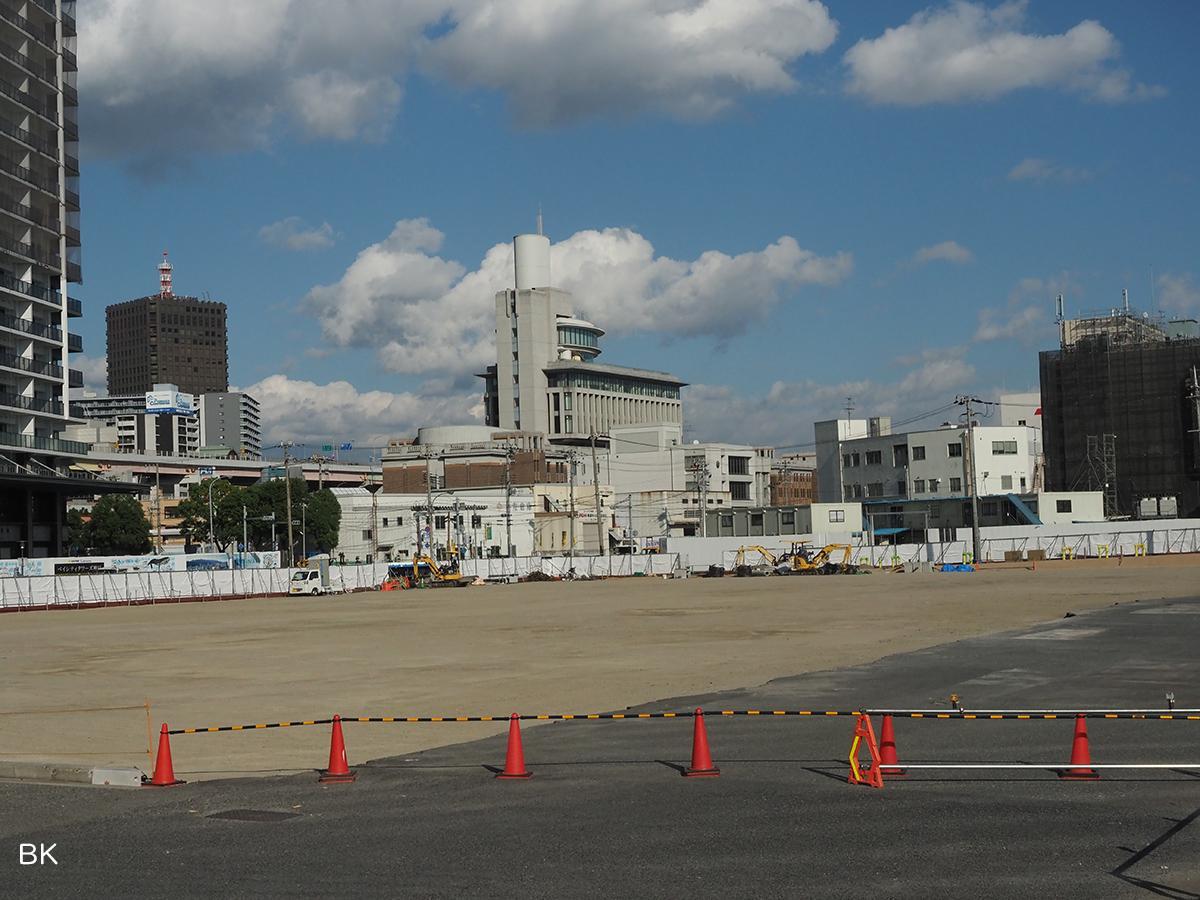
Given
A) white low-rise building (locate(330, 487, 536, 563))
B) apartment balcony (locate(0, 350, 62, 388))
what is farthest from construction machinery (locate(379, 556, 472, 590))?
white low-rise building (locate(330, 487, 536, 563))

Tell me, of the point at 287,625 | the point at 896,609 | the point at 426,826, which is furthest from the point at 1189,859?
the point at 287,625

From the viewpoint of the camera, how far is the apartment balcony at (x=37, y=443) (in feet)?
360

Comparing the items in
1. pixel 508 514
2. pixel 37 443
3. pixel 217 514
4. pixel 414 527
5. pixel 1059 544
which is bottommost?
pixel 1059 544

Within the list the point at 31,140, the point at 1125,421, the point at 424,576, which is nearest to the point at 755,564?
the point at 424,576

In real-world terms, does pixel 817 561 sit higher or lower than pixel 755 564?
higher

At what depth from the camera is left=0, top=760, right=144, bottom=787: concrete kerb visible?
1762 cm

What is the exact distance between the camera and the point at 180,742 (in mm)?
22062

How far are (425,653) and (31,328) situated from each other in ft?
286

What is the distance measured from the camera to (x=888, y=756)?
52.9 feet

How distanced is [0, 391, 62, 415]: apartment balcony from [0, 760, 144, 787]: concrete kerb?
330 feet

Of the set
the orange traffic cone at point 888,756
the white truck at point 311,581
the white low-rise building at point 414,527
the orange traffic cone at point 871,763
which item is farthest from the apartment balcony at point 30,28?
the orange traffic cone at point 871,763

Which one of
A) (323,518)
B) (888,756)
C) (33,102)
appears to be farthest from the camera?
(323,518)

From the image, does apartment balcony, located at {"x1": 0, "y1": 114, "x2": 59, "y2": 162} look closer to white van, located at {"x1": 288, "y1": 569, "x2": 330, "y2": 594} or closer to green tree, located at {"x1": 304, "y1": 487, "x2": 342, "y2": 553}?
white van, located at {"x1": 288, "y1": 569, "x2": 330, "y2": 594}

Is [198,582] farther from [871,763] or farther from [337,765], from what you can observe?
[871,763]
